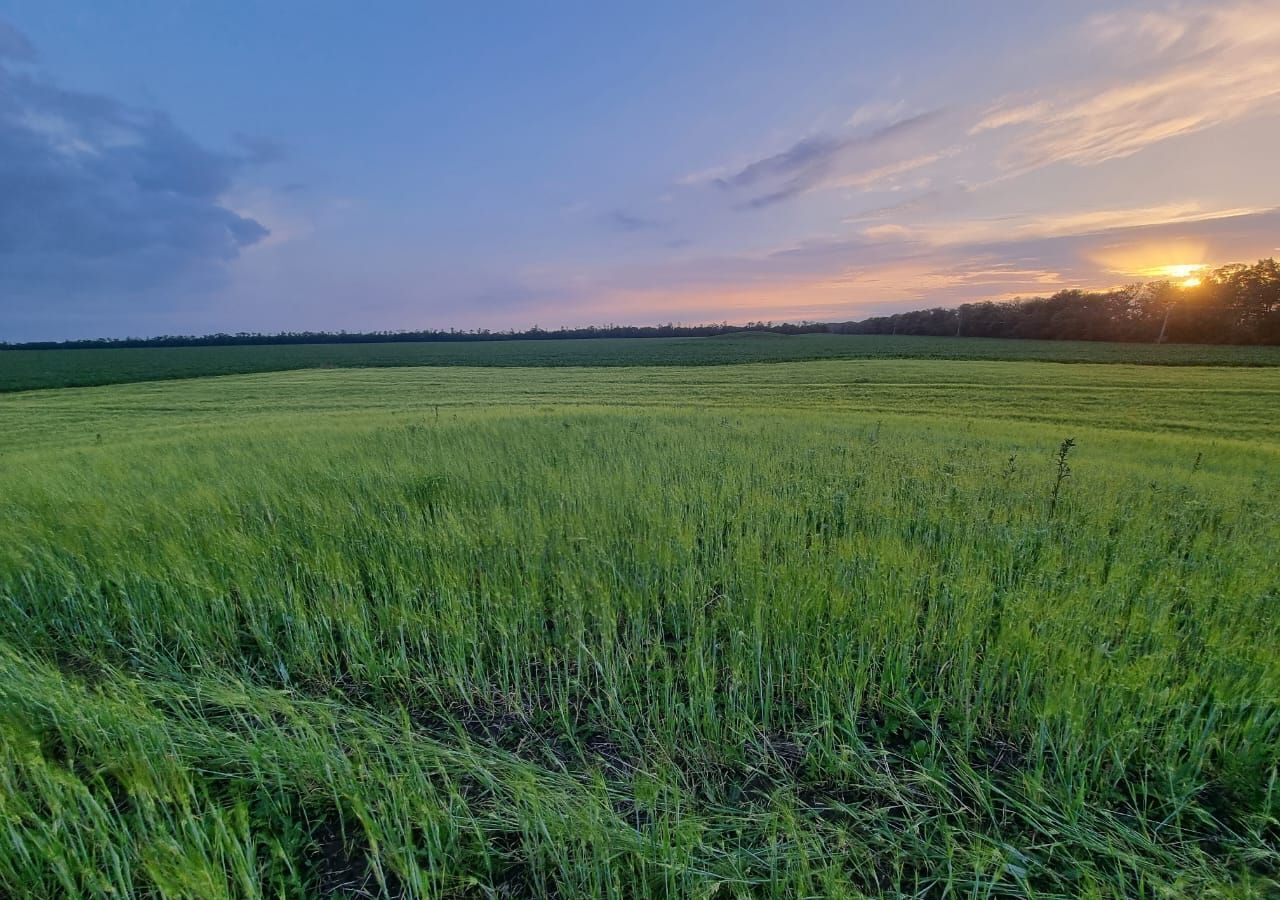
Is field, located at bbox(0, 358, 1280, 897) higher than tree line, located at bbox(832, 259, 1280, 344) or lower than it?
lower

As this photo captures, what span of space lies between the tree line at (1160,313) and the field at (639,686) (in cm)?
6791

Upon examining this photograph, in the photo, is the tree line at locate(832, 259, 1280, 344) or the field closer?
the field

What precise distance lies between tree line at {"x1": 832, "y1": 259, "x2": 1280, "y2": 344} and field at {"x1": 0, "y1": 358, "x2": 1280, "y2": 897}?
6791 cm

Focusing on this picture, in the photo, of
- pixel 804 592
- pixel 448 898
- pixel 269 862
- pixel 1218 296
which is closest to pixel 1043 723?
pixel 804 592

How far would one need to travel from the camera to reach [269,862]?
1.93 m

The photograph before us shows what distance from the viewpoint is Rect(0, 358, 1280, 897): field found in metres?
1.87

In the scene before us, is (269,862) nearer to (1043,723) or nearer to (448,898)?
A: (448,898)

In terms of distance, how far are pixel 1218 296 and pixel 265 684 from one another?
8061cm

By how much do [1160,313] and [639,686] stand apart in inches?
3105

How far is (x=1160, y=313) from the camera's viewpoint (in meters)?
56.2

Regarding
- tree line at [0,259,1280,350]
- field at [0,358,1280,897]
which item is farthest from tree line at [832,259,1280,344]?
field at [0,358,1280,897]

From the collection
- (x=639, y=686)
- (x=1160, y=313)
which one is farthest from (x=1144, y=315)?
(x=639, y=686)

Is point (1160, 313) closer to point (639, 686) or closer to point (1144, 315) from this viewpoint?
point (1144, 315)

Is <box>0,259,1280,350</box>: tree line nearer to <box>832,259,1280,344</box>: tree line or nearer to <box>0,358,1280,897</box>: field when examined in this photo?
<box>832,259,1280,344</box>: tree line
